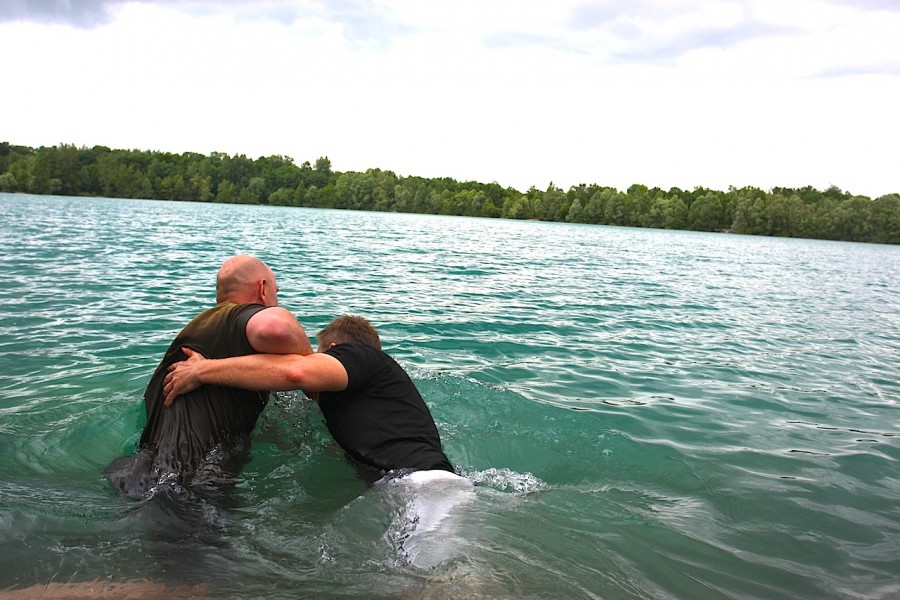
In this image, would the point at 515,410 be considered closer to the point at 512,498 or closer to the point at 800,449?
the point at 512,498

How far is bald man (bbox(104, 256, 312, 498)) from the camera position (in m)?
3.85

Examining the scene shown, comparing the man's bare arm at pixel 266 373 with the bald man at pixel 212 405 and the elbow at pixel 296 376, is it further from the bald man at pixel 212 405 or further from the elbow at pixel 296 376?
the bald man at pixel 212 405

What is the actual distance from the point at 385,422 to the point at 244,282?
1496mm

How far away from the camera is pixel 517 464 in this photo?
5828mm

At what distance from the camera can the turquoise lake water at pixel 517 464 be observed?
141 inches

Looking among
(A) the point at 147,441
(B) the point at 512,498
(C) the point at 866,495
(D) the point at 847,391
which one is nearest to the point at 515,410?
(B) the point at 512,498

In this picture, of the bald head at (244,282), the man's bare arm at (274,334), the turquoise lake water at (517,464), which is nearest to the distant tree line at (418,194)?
the turquoise lake water at (517,464)

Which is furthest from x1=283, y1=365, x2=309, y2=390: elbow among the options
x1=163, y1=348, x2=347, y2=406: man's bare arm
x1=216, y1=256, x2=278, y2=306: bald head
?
x1=216, y1=256, x2=278, y2=306: bald head

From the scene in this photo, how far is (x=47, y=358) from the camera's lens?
26.8 ft

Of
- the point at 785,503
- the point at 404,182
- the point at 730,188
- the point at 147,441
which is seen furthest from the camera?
the point at 404,182

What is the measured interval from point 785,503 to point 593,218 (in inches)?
5877

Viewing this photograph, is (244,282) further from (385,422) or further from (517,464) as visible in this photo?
(517,464)

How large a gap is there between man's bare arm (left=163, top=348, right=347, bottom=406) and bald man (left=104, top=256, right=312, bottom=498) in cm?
10

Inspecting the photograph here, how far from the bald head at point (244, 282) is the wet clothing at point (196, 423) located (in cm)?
25
